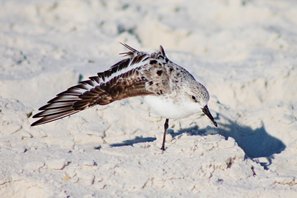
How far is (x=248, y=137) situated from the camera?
7.36 meters

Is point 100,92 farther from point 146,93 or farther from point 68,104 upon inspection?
point 146,93

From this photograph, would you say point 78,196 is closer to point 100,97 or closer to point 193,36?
point 100,97

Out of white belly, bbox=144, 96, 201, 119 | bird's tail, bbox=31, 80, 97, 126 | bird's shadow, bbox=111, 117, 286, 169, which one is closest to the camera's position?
bird's tail, bbox=31, 80, 97, 126

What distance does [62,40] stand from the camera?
30.3 ft

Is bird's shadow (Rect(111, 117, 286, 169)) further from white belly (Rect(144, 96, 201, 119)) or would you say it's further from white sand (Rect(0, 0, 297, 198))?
white belly (Rect(144, 96, 201, 119))

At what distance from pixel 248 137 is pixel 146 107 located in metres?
1.01

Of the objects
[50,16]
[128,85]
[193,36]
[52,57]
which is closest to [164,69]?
[128,85]

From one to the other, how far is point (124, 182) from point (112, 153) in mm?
475

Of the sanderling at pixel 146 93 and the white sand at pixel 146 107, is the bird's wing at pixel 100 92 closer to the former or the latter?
the sanderling at pixel 146 93

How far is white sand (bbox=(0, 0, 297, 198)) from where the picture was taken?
6.09 metres

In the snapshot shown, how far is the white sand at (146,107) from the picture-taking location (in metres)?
6.09

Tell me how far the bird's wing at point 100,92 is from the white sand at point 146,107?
36 centimetres

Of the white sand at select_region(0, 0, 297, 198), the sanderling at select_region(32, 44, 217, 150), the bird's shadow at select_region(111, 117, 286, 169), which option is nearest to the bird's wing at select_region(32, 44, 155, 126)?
the sanderling at select_region(32, 44, 217, 150)

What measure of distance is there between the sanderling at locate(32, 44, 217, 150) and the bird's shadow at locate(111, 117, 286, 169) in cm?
46
